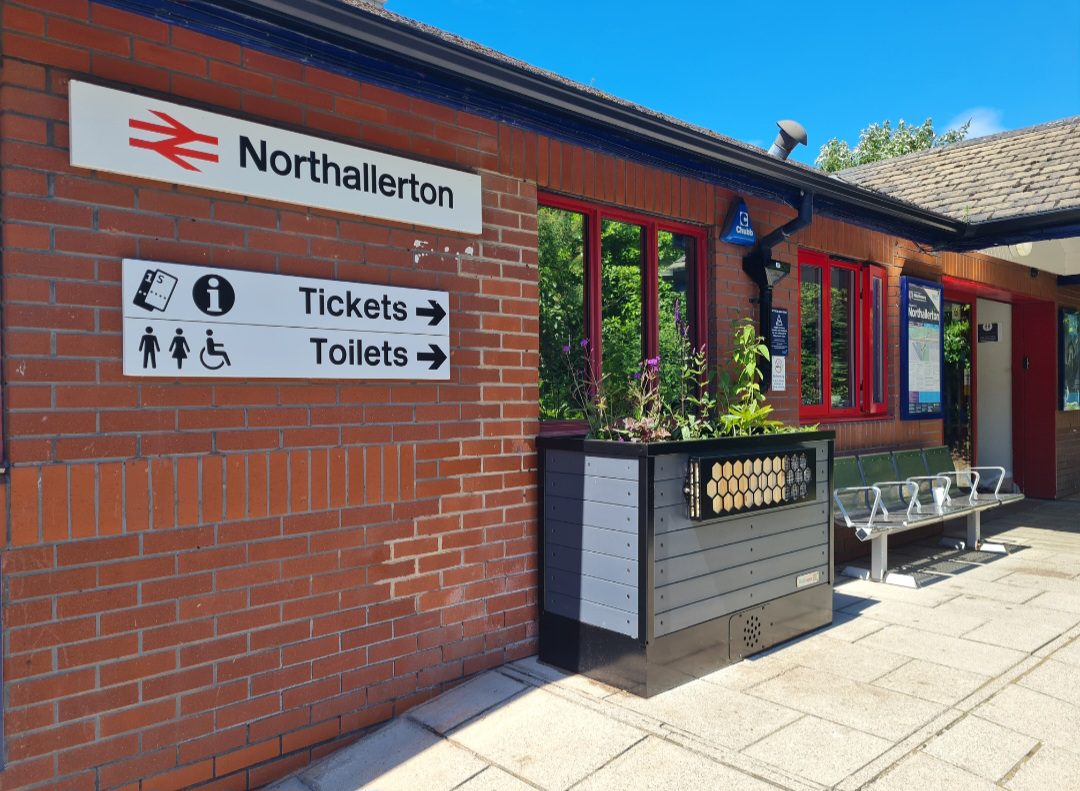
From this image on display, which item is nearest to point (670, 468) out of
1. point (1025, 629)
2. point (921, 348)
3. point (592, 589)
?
point (592, 589)

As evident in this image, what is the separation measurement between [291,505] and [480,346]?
1.25 m

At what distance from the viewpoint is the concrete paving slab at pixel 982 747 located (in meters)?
3.16

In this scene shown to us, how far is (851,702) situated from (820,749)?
57 cm

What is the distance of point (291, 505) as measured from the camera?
335 cm

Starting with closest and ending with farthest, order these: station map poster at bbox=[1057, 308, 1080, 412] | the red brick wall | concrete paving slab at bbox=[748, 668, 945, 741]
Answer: the red brick wall, concrete paving slab at bbox=[748, 668, 945, 741], station map poster at bbox=[1057, 308, 1080, 412]

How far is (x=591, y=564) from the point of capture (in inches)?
159

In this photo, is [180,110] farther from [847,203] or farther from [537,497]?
[847,203]

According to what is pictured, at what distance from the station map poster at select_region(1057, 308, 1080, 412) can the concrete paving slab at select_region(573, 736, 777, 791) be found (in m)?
9.52

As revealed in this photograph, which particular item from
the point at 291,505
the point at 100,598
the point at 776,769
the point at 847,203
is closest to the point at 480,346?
the point at 291,505

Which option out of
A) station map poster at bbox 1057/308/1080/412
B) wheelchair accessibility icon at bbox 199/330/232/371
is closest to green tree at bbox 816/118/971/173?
station map poster at bbox 1057/308/1080/412

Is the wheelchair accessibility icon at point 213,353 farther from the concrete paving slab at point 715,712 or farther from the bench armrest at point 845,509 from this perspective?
the bench armrest at point 845,509

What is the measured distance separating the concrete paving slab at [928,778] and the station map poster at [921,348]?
506cm

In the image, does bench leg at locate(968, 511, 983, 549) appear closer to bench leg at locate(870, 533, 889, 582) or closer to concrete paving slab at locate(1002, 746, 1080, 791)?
bench leg at locate(870, 533, 889, 582)

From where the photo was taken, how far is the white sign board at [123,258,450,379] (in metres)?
2.99
